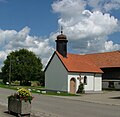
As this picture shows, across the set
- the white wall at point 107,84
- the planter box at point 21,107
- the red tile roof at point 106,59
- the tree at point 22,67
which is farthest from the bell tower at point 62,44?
the tree at point 22,67

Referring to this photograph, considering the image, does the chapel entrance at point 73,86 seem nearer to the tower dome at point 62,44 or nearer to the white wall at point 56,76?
the white wall at point 56,76

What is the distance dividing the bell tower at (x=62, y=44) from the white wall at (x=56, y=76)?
1243mm

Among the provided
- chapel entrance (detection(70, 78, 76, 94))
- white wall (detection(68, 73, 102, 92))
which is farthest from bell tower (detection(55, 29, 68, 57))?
chapel entrance (detection(70, 78, 76, 94))

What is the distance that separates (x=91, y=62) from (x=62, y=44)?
26.4ft

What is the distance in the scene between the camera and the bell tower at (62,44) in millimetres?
47906

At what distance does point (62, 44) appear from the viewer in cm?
4816

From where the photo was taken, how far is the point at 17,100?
1522cm

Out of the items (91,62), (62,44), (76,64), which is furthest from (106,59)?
(62,44)

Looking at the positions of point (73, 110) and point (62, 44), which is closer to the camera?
point (73, 110)

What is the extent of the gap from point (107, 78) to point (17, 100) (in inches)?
1622

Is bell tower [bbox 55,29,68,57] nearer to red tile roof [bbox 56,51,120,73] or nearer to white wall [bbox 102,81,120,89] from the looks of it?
red tile roof [bbox 56,51,120,73]

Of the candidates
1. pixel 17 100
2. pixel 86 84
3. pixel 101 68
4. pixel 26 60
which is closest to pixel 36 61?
pixel 26 60

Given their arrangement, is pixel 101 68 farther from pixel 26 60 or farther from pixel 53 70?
pixel 26 60

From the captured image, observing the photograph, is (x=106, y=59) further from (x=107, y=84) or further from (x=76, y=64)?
(x=76, y=64)
